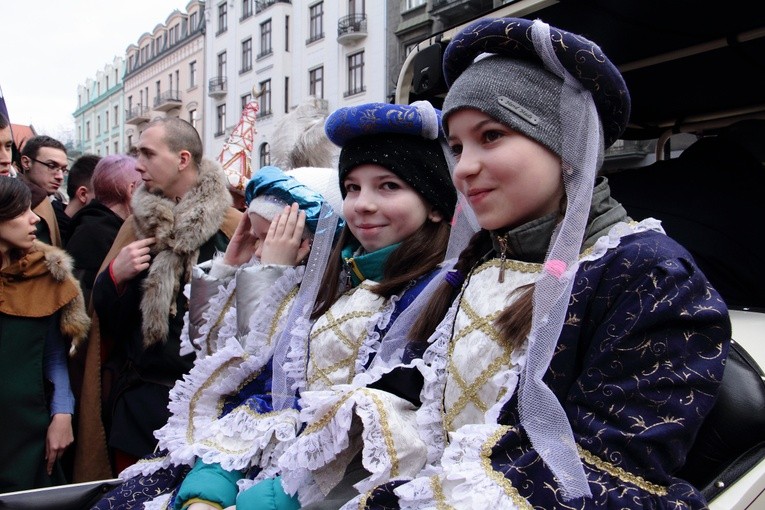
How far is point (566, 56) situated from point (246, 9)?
2916 centimetres

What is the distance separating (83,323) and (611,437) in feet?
7.68

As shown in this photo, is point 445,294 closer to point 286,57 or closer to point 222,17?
point 286,57

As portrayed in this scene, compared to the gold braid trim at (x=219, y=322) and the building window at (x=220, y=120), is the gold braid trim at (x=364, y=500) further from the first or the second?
the building window at (x=220, y=120)

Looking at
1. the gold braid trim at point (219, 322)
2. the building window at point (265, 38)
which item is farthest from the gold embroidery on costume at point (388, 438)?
the building window at point (265, 38)

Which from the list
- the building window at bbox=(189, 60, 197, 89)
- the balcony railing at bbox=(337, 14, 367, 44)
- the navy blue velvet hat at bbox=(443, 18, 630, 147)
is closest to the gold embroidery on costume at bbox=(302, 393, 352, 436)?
the navy blue velvet hat at bbox=(443, 18, 630, 147)

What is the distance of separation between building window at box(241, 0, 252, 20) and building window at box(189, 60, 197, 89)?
450cm

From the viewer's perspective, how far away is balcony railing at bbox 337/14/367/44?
21281mm

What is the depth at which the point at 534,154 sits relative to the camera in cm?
126

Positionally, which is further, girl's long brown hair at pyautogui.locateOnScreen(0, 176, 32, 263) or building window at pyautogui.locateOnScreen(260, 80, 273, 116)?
building window at pyautogui.locateOnScreen(260, 80, 273, 116)

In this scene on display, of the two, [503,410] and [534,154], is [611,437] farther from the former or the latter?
[534,154]

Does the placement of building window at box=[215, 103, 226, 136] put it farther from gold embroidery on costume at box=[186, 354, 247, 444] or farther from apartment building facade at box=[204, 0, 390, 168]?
gold embroidery on costume at box=[186, 354, 247, 444]

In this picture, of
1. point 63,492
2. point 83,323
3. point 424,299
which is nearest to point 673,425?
point 424,299

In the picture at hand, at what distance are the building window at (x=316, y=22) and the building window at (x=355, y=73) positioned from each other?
2.51m

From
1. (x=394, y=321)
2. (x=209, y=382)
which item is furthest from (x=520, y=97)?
(x=209, y=382)
